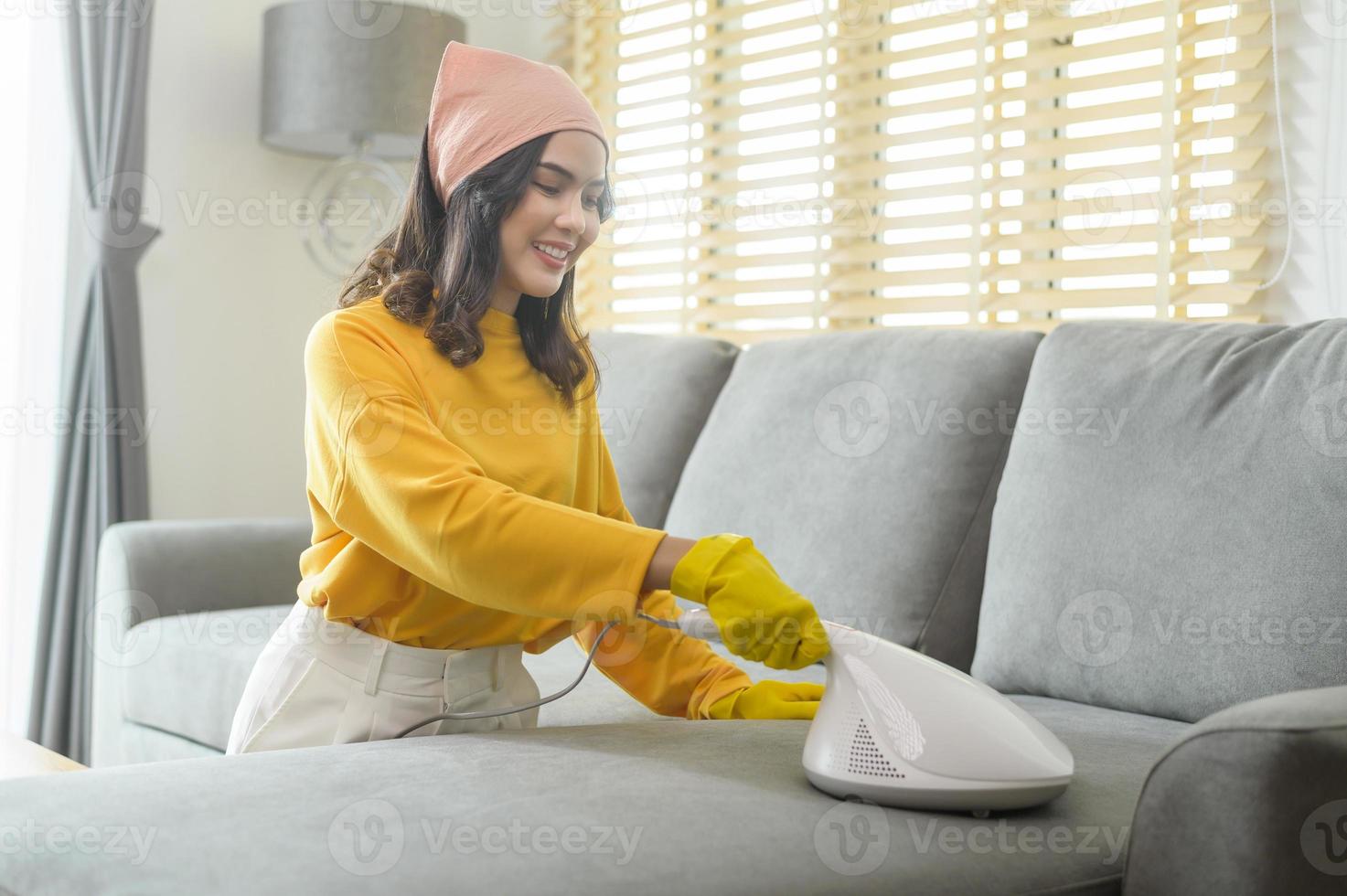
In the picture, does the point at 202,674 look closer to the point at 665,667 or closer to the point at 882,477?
the point at 665,667

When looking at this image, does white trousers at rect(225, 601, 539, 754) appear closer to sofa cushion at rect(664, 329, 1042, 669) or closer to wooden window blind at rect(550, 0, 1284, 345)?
sofa cushion at rect(664, 329, 1042, 669)

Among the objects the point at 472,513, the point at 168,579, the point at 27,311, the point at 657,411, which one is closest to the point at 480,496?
the point at 472,513

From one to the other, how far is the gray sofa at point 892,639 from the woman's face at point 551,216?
0.49 metres

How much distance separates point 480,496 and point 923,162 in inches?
67.8

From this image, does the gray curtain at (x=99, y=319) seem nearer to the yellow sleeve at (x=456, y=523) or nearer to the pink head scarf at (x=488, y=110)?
the pink head scarf at (x=488, y=110)

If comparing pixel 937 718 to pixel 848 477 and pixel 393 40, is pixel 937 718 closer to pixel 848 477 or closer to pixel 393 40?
pixel 848 477

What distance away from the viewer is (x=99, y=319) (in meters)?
2.98

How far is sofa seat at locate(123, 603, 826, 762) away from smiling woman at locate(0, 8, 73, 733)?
810 mm

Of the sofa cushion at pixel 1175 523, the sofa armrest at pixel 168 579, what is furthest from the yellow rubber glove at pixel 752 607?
the sofa armrest at pixel 168 579

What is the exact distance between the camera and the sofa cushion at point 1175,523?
4.86 feet

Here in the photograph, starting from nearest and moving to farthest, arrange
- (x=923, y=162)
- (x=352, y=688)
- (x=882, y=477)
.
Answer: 1. (x=352, y=688)
2. (x=882, y=477)
3. (x=923, y=162)

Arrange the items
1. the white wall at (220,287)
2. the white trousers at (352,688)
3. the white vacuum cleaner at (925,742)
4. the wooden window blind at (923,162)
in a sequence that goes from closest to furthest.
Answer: the white vacuum cleaner at (925,742)
the white trousers at (352,688)
the wooden window blind at (923,162)
the white wall at (220,287)

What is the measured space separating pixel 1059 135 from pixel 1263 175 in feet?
1.68

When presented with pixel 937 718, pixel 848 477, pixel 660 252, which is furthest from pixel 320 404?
pixel 660 252
